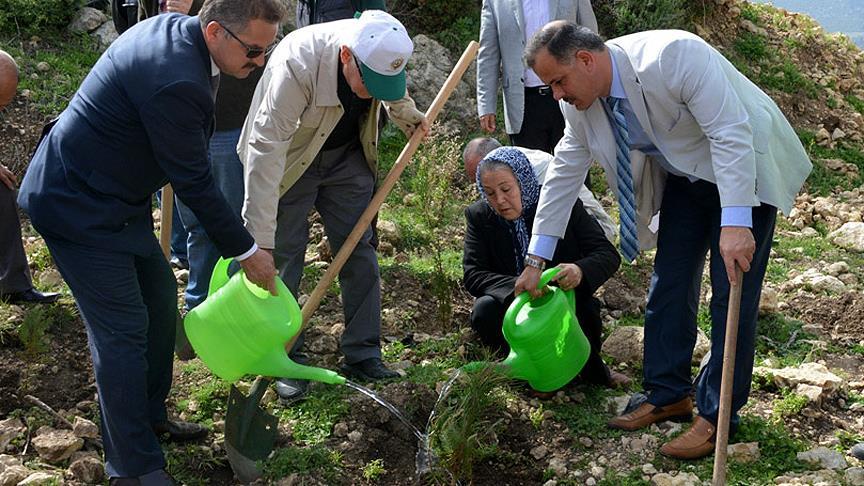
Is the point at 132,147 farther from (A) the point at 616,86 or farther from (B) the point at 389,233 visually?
(B) the point at 389,233

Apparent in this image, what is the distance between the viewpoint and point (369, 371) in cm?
419

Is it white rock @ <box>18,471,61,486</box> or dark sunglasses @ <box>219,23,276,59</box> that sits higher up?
dark sunglasses @ <box>219,23,276,59</box>

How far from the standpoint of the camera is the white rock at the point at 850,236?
6.16 m

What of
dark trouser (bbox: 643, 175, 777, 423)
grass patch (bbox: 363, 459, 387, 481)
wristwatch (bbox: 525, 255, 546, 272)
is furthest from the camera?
wristwatch (bbox: 525, 255, 546, 272)

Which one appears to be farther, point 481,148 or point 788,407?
point 481,148

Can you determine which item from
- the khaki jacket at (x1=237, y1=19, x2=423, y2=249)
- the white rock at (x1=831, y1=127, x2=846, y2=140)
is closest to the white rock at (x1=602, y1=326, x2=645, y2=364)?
the khaki jacket at (x1=237, y1=19, x2=423, y2=249)

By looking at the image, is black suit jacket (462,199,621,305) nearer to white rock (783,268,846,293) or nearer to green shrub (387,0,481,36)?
white rock (783,268,846,293)

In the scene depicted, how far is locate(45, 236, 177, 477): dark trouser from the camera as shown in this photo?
3.07 metres

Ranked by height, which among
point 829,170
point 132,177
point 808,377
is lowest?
point 829,170

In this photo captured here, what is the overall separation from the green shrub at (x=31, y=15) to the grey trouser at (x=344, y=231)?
428 centimetres

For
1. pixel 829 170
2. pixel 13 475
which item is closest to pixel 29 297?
pixel 13 475

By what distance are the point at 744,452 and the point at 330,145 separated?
207 centimetres

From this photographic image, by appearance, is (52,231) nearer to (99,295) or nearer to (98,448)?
(99,295)

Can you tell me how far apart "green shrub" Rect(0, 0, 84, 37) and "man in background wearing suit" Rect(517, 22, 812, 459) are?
5129 mm
